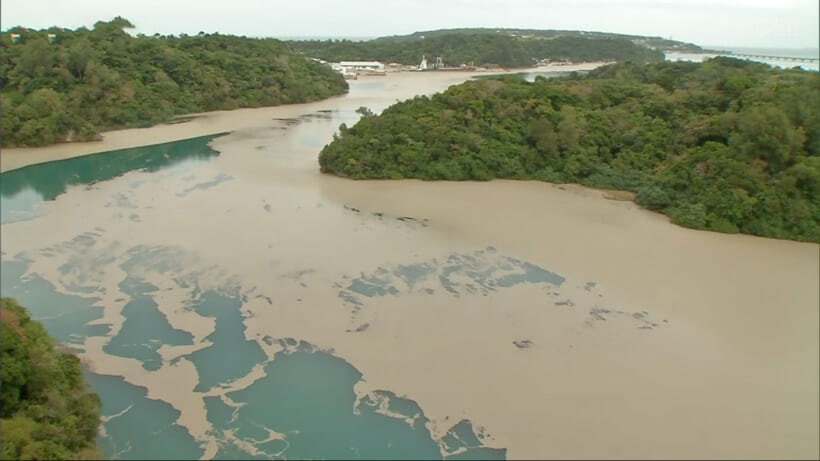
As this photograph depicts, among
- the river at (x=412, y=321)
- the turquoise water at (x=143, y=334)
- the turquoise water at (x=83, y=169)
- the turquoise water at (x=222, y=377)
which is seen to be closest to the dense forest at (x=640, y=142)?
the river at (x=412, y=321)

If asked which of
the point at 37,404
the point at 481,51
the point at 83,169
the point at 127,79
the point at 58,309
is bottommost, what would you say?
the point at 58,309

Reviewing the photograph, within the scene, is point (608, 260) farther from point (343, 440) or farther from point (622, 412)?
point (343, 440)

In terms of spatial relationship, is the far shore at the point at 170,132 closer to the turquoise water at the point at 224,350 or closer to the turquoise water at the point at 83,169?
the turquoise water at the point at 83,169

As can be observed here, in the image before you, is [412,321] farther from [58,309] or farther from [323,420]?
[58,309]

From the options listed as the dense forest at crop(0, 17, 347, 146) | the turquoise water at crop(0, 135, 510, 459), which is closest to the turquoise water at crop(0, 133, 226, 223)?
the turquoise water at crop(0, 135, 510, 459)

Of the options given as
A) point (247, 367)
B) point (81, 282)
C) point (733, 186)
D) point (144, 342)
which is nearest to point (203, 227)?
point (81, 282)

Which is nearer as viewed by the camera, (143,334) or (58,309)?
(143,334)

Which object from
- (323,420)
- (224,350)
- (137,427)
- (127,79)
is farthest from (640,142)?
(127,79)
